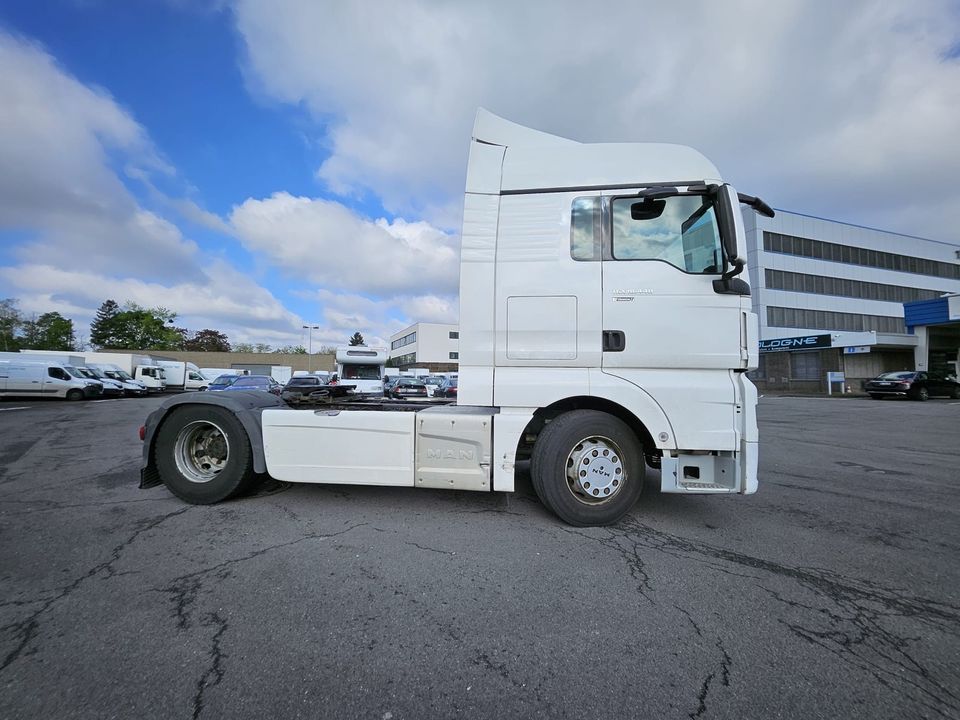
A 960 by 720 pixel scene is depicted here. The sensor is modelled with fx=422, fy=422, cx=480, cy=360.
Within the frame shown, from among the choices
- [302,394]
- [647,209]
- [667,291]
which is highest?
[647,209]

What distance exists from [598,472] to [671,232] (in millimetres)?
2241

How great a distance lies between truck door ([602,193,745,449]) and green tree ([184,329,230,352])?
108 m

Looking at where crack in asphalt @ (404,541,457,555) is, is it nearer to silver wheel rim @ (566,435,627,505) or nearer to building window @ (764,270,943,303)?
silver wheel rim @ (566,435,627,505)

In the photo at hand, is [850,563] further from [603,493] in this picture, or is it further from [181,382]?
[181,382]

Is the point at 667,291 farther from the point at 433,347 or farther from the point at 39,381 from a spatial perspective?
the point at 433,347

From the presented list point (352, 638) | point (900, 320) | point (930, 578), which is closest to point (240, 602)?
point (352, 638)

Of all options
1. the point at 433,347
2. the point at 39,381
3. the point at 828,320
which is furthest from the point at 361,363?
the point at 433,347

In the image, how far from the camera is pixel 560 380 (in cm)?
380

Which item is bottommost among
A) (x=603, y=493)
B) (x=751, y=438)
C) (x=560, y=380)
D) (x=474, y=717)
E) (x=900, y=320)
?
(x=474, y=717)

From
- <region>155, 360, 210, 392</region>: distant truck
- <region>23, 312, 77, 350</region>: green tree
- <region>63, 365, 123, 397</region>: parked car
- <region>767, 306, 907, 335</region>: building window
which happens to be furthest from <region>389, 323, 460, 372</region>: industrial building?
<region>23, 312, 77, 350</region>: green tree

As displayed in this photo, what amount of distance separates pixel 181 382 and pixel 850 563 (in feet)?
161

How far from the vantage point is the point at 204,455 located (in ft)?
15.1

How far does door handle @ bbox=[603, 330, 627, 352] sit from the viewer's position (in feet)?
12.2

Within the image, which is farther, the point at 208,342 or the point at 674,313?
the point at 208,342
